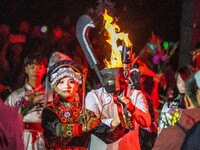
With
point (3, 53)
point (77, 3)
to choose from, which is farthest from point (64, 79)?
point (77, 3)

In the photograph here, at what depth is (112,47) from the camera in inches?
240

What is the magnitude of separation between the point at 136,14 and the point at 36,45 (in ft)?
8.78

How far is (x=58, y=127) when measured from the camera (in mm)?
5949

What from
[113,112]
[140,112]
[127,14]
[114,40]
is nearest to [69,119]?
[113,112]

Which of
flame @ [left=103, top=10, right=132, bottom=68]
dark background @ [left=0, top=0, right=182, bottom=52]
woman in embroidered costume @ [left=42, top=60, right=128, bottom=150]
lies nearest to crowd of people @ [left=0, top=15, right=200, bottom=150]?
Result: woman in embroidered costume @ [left=42, top=60, right=128, bottom=150]

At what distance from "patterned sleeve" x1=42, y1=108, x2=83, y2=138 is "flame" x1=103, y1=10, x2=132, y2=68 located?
722 millimetres

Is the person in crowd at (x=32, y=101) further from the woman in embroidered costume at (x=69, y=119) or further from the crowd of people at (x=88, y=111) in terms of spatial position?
the woman in embroidered costume at (x=69, y=119)

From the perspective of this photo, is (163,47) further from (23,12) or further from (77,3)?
(23,12)

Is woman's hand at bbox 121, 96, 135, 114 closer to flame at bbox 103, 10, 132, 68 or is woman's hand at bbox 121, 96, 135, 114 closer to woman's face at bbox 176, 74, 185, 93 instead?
flame at bbox 103, 10, 132, 68

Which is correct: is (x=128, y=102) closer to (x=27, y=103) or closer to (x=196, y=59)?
(x=27, y=103)

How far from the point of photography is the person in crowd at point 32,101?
7.76 m

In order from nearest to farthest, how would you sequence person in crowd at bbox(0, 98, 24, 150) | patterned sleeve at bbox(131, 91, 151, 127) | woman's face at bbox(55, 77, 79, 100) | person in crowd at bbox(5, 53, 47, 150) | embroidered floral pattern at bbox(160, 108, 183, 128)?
person in crowd at bbox(0, 98, 24, 150) → woman's face at bbox(55, 77, 79, 100) → patterned sleeve at bbox(131, 91, 151, 127) → embroidered floral pattern at bbox(160, 108, 183, 128) → person in crowd at bbox(5, 53, 47, 150)

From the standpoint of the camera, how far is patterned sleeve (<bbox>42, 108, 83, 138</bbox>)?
5.95 m

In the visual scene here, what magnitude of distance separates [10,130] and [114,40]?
91.2 inches
